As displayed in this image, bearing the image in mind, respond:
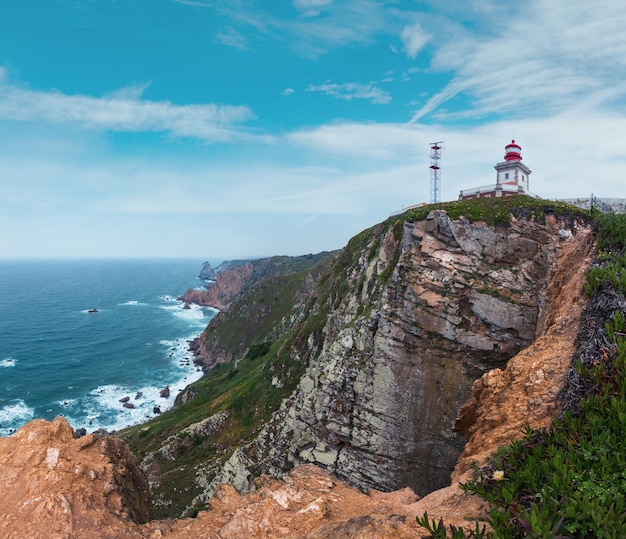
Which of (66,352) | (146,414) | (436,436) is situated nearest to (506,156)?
(436,436)

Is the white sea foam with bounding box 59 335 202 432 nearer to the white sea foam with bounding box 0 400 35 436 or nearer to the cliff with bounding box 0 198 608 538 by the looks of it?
the white sea foam with bounding box 0 400 35 436

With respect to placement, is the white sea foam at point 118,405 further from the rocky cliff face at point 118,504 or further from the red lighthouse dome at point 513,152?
the red lighthouse dome at point 513,152

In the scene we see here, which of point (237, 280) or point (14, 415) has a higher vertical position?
point (237, 280)

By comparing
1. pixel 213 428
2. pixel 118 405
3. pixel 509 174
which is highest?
pixel 509 174

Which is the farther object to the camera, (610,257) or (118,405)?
(118,405)

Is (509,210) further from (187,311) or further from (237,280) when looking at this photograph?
(237,280)

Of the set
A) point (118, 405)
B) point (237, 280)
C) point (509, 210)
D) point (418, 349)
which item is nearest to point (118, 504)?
point (418, 349)
